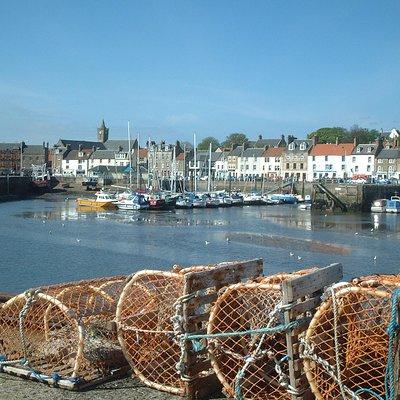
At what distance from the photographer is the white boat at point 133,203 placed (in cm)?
7044

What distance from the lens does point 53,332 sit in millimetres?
7207

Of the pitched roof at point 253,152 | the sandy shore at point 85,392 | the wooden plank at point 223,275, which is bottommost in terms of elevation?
the sandy shore at point 85,392

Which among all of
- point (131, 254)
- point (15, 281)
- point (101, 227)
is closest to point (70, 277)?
point (15, 281)

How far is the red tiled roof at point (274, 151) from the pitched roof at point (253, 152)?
1.08 m

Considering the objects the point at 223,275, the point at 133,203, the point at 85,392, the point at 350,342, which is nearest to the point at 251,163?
the point at 133,203

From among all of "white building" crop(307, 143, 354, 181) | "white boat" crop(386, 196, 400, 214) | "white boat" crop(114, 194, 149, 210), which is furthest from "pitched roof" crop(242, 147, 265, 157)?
"white boat" crop(114, 194, 149, 210)

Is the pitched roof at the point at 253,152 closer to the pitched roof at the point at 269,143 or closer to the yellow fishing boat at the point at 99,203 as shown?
the pitched roof at the point at 269,143

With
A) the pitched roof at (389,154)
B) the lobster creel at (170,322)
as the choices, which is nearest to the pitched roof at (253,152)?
the pitched roof at (389,154)

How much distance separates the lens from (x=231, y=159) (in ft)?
435

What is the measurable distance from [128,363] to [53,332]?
0.97 meters

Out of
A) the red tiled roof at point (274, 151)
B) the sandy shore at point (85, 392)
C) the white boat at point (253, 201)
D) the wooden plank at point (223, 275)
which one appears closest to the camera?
the wooden plank at point (223, 275)

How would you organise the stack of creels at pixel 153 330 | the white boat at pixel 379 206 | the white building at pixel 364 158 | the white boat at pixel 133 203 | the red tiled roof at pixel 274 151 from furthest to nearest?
the red tiled roof at pixel 274 151 < the white building at pixel 364 158 < the white boat at pixel 379 206 < the white boat at pixel 133 203 < the stack of creels at pixel 153 330

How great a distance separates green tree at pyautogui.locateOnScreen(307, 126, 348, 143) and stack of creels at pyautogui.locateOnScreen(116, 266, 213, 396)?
142110 mm

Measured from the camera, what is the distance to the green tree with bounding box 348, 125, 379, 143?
144875 millimetres
